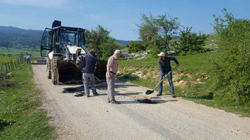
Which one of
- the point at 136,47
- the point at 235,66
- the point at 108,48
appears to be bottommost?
the point at 235,66

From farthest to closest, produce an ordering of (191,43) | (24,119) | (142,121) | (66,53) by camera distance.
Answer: (191,43)
(66,53)
(24,119)
(142,121)

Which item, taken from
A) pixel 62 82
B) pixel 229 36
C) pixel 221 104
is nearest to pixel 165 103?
pixel 221 104

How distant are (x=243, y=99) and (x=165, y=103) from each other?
2.74 m

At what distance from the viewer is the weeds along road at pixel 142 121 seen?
6.69 metres

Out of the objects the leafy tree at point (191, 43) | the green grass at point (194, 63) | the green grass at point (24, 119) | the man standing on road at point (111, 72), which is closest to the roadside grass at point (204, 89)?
the green grass at point (194, 63)

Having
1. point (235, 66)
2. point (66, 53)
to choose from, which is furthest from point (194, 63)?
point (66, 53)

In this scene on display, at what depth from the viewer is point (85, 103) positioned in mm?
10578

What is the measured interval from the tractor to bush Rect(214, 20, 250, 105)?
23.7ft

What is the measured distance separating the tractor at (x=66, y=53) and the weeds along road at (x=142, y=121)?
16.1 ft

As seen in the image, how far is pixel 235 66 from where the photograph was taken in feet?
34.0

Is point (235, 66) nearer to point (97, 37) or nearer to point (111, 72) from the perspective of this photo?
point (111, 72)

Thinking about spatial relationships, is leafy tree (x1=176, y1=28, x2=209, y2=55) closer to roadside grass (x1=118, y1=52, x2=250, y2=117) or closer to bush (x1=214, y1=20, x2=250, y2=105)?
roadside grass (x1=118, y1=52, x2=250, y2=117)

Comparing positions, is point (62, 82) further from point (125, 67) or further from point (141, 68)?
point (125, 67)

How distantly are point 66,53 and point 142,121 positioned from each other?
9.99 metres
